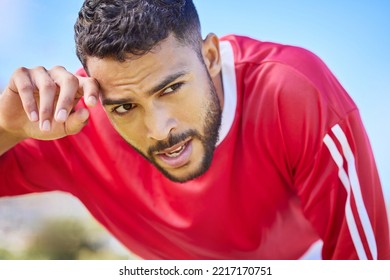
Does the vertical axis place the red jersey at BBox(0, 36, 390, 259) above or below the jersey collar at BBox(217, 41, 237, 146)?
below

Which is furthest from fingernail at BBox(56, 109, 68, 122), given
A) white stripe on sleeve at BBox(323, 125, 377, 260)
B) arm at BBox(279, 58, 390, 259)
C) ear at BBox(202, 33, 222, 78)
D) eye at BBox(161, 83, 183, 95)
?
white stripe on sleeve at BBox(323, 125, 377, 260)

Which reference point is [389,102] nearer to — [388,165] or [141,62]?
[388,165]

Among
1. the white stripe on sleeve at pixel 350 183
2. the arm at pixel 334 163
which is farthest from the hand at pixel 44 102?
the white stripe on sleeve at pixel 350 183

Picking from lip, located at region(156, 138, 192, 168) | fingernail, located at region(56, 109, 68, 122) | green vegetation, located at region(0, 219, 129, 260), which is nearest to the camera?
fingernail, located at region(56, 109, 68, 122)

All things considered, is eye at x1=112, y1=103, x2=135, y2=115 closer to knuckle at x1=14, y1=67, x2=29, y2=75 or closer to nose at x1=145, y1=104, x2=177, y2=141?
nose at x1=145, y1=104, x2=177, y2=141

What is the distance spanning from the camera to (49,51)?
2.22 meters

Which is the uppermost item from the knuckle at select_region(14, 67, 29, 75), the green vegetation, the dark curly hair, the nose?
the dark curly hair

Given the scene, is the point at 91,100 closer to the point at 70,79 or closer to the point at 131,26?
the point at 70,79

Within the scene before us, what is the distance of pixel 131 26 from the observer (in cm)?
190

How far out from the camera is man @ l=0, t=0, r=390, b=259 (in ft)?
6.39

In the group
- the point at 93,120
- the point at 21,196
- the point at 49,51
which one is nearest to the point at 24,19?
the point at 49,51

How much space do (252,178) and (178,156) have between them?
252 millimetres

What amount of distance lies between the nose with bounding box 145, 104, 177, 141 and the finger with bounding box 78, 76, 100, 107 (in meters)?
0.18
